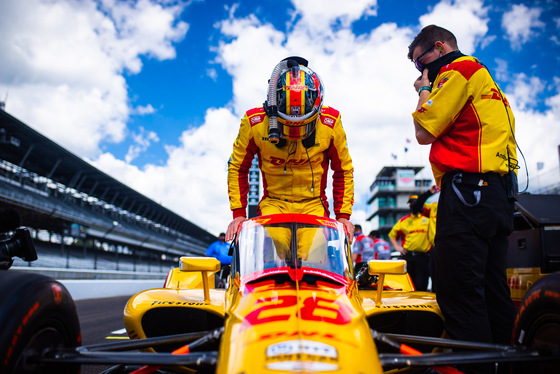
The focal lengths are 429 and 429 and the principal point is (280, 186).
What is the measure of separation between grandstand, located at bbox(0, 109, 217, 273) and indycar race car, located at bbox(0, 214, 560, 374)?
60.7 feet

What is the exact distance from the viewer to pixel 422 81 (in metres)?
2.73

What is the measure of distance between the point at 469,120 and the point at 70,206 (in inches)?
1307

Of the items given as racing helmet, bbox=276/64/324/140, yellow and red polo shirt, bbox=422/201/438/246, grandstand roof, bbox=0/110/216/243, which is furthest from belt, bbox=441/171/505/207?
grandstand roof, bbox=0/110/216/243

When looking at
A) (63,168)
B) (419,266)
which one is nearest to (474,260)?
(419,266)

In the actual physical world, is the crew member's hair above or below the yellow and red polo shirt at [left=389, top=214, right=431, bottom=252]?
above

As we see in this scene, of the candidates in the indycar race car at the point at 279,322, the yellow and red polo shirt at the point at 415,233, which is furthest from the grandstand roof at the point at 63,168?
the indycar race car at the point at 279,322

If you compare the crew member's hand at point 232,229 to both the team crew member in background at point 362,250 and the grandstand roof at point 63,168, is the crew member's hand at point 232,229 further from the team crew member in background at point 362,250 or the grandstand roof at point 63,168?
the grandstand roof at point 63,168

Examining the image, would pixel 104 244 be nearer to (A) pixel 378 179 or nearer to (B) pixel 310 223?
(B) pixel 310 223

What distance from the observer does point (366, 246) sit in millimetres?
9328

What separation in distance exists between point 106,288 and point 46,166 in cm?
1801

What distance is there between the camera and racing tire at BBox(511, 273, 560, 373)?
183 cm

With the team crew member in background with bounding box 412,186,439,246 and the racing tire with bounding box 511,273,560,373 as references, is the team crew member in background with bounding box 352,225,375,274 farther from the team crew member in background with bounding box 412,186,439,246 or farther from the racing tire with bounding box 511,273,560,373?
the racing tire with bounding box 511,273,560,373

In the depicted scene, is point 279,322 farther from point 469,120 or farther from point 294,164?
point 294,164

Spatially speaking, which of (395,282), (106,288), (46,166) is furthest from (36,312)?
(46,166)
